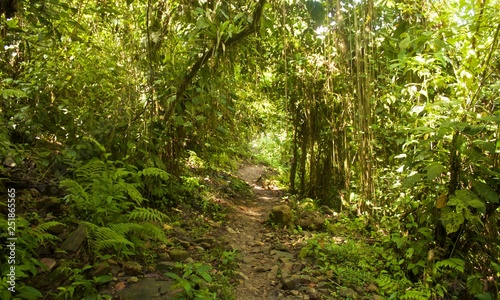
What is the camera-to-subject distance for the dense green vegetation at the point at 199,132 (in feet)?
9.52

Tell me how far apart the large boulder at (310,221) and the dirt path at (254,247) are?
526 mm

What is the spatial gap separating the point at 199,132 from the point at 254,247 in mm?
1717

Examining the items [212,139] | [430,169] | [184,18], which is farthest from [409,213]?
[184,18]

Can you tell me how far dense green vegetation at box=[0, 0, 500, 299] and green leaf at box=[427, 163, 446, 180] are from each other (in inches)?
1.1

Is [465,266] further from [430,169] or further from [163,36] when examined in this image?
[163,36]

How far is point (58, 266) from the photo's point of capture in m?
2.51

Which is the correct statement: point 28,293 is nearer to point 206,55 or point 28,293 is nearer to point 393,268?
point 206,55

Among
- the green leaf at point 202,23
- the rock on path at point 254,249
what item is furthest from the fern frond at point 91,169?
the rock on path at point 254,249

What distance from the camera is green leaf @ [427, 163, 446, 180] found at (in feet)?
9.53

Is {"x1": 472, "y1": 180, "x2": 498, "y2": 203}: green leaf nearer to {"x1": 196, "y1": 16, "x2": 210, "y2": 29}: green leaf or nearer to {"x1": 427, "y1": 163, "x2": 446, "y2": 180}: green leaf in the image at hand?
{"x1": 427, "y1": 163, "x2": 446, "y2": 180}: green leaf

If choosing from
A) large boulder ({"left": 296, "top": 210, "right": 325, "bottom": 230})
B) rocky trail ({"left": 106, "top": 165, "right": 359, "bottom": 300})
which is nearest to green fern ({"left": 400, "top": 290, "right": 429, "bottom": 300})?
rocky trail ({"left": 106, "top": 165, "right": 359, "bottom": 300})

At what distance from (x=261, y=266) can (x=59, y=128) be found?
2.55 meters

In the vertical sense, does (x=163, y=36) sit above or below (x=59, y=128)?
above

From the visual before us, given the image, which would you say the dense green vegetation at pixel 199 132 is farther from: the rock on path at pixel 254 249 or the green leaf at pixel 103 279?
the rock on path at pixel 254 249
